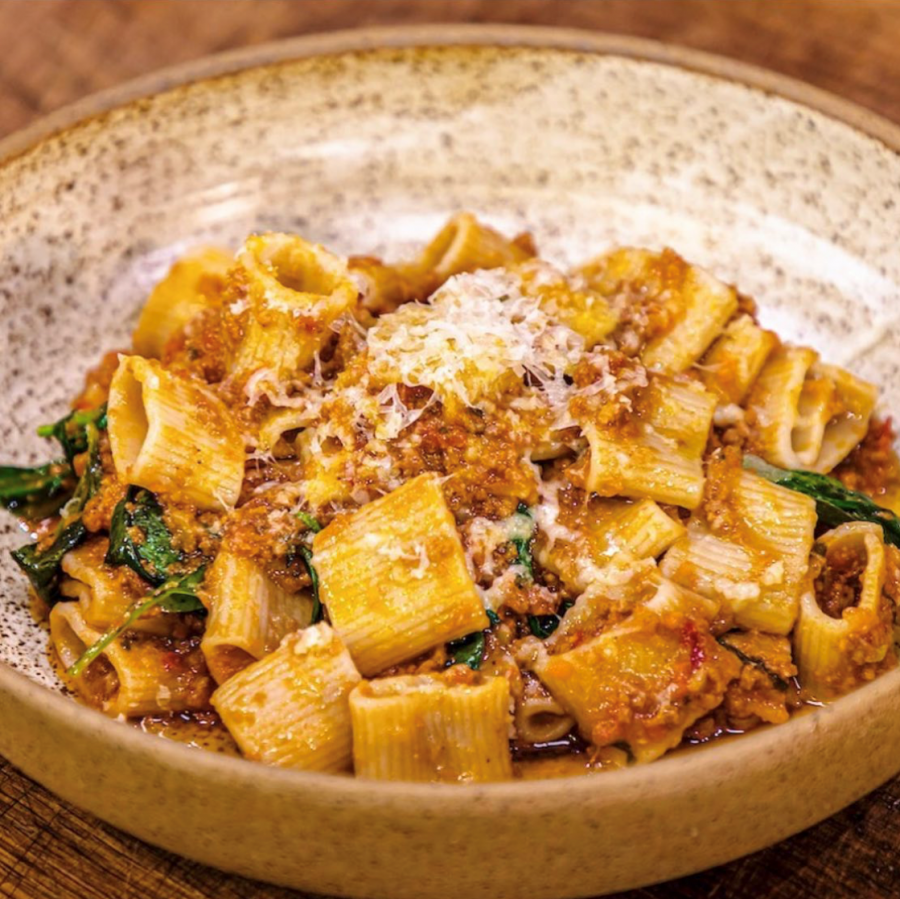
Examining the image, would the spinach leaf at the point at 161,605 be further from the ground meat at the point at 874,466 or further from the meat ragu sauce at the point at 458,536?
the ground meat at the point at 874,466

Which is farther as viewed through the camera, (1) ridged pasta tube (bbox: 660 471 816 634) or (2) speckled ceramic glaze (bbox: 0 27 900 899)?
(2) speckled ceramic glaze (bbox: 0 27 900 899)

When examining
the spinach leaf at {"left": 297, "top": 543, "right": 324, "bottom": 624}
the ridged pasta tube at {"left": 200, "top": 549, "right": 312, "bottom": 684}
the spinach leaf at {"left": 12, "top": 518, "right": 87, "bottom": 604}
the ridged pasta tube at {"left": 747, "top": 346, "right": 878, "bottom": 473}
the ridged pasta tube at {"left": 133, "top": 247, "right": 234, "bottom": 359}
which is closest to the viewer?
the ridged pasta tube at {"left": 200, "top": 549, "right": 312, "bottom": 684}

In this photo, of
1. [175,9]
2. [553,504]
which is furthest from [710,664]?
[175,9]

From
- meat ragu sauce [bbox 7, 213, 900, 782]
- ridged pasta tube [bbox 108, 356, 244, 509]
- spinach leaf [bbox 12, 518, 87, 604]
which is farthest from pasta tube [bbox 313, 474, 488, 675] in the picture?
spinach leaf [bbox 12, 518, 87, 604]

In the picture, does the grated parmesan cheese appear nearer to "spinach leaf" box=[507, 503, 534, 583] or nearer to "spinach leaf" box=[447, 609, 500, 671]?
"spinach leaf" box=[507, 503, 534, 583]

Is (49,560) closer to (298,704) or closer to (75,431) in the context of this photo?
(75,431)

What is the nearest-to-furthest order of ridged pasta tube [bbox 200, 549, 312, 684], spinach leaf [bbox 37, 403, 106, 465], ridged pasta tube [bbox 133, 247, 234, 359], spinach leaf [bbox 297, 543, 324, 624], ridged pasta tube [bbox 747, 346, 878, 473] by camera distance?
1. ridged pasta tube [bbox 200, 549, 312, 684]
2. spinach leaf [bbox 297, 543, 324, 624]
3. ridged pasta tube [bbox 747, 346, 878, 473]
4. spinach leaf [bbox 37, 403, 106, 465]
5. ridged pasta tube [bbox 133, 247, 234, 359]

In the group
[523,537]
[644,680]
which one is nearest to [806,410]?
[523,537]

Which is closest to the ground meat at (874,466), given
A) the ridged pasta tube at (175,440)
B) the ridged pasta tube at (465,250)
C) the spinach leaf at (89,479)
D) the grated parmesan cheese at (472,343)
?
the grated parmesan cheese at (472,343)
